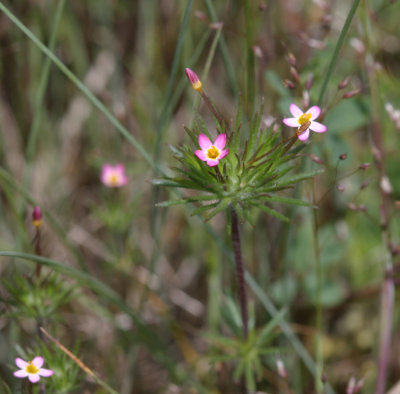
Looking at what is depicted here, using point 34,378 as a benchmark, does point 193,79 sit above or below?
above

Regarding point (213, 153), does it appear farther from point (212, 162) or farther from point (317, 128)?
point (317, 128)

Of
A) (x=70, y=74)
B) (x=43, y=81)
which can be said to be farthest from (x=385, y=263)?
(x=43, y=81)

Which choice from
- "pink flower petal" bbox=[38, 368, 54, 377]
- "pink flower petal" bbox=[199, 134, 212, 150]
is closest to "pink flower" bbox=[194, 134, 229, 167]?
"pink flower petal" bbox=[199, 134, 212, 150]

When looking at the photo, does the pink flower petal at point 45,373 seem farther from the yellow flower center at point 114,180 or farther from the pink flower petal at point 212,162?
the yellow flower center at point 114,180

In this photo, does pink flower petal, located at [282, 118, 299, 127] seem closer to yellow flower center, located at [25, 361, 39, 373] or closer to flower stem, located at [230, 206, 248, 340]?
flower stem, located at [230, 206, 248, 340]

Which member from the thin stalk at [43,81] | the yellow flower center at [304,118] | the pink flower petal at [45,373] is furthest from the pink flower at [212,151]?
the thin stalk at [43,81]

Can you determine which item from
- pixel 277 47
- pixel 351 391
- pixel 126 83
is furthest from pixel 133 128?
pixel 351 391

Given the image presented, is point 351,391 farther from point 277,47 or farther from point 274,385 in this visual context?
point 277,47
